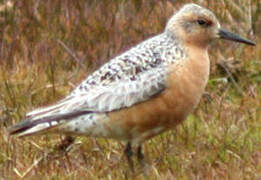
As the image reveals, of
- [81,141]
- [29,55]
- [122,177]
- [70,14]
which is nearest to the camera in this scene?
[122,177]

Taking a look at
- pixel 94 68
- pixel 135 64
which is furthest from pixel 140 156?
pixel 94 68

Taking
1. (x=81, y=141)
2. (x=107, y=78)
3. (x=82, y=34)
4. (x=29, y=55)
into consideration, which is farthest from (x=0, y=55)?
(x=107, y=78)

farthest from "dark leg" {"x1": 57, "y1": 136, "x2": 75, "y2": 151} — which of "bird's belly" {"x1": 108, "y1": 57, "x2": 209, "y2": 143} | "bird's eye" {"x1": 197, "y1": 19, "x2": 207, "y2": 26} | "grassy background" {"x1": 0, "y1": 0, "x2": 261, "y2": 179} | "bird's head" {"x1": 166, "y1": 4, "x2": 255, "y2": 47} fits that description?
"bird's eye" {"x1": 197, "y1": 19, "x2": 207, "y2": 26}

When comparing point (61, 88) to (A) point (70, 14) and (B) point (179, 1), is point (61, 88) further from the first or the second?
(B) point (179, 1)

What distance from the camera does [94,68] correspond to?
25.4 feet

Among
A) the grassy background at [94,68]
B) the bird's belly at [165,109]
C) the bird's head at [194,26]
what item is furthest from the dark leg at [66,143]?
the bird's head at [194,26]

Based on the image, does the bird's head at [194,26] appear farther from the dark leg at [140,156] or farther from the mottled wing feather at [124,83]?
the dark leg at [140,156]

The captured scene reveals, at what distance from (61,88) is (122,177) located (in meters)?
1.76

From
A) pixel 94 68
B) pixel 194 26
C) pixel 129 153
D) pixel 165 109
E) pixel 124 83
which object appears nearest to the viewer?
pixel 165 109

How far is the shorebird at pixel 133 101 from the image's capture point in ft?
18.4

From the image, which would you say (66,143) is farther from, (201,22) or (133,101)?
(201,22)

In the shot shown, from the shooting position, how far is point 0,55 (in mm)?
7812

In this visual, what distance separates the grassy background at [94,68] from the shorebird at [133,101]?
26 centimetres

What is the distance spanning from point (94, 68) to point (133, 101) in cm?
214
